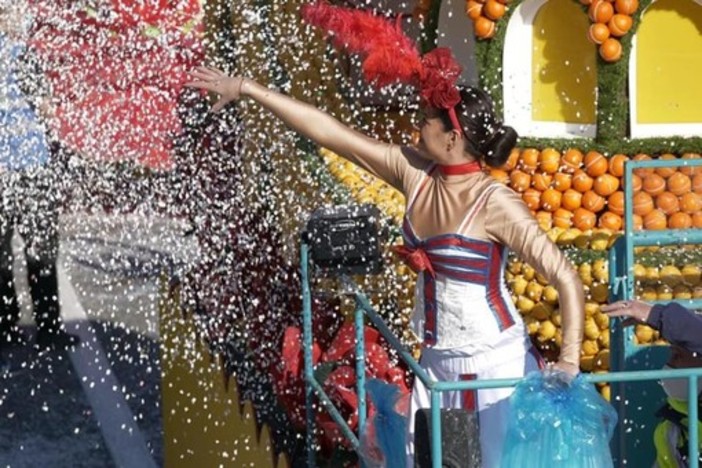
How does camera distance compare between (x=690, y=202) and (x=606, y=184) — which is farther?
(x=606, y=184)

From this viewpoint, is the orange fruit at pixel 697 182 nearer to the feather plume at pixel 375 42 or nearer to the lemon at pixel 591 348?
the lemon at pixel 591 348

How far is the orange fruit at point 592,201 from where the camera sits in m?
6.23

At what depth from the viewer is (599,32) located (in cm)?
616

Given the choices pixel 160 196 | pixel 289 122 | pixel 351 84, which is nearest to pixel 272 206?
pixel 351 84

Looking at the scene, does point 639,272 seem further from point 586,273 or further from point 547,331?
point 547,331

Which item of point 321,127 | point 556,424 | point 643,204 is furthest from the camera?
point 643,204

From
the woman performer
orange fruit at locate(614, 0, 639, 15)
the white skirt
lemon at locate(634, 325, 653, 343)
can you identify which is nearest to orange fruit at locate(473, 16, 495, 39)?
orange fruit at locate(614, 0, 639, 15)

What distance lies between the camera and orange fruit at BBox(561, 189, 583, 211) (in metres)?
6.23

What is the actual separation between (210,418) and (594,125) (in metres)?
2.09

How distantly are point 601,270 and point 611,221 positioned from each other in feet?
1.29

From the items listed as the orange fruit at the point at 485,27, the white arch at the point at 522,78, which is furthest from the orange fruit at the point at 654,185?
the orange fruit at the point at 485,27

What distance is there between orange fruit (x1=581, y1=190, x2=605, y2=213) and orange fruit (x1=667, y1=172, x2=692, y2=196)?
43 cm

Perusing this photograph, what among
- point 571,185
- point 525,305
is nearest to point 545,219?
point 571,185

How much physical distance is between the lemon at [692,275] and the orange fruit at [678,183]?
0.35m
